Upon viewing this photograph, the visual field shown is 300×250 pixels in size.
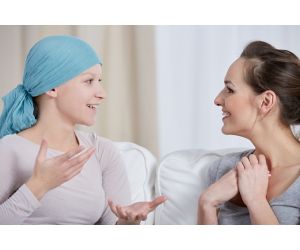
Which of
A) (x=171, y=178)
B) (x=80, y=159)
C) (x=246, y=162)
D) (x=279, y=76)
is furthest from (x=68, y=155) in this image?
(x=279, y=76)

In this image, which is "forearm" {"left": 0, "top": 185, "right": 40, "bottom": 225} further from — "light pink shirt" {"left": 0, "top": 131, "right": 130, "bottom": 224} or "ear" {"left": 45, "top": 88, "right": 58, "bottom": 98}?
"ear" {"left": 45, "top": 88, "right": 58, "bottom": 98}

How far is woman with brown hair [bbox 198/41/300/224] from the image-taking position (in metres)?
1.15

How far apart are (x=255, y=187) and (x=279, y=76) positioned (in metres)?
0.26

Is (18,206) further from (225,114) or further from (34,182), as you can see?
(225,114)

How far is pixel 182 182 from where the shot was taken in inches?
51.9

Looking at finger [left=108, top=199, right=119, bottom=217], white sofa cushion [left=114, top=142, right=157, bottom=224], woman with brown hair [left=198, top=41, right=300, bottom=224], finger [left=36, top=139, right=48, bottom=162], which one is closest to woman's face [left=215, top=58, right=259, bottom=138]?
woman with brown hair [left=198, top=41, right=300, bottom=224]

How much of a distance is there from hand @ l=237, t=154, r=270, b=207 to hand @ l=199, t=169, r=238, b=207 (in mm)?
17

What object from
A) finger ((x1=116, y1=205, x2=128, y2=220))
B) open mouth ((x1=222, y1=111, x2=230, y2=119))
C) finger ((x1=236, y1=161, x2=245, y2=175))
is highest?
open mouth ((x1=222, y1=111, x2=230, y2=119))
